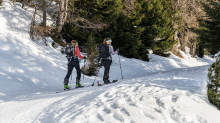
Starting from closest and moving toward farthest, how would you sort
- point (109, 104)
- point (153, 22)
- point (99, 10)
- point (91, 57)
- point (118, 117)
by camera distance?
point (118, 117), point (109, 104), point (91, 57), point (99, 10), point (153, 22)

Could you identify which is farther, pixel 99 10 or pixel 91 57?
pixel 99 10

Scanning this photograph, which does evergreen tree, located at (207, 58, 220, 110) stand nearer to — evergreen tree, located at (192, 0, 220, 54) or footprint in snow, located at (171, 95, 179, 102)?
footprint in snow, located at (171, 95, 179, 102)

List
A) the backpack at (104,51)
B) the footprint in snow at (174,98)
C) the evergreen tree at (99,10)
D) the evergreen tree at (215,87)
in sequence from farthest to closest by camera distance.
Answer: the evergreen tree at (99,10)
the backpack at (104,51)
the footprint in snow at (174,98)
the evergreen tree at (215,87)

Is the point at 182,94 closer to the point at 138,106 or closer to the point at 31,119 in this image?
the point at 138,106

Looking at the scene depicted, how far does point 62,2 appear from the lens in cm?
1414

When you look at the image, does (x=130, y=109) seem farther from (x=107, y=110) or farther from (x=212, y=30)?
(x=212, y=30)

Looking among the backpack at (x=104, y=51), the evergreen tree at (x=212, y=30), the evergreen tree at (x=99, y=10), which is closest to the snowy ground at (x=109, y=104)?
the backpack at (x=104, y=51)

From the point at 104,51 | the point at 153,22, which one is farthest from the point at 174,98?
the point at 153,22

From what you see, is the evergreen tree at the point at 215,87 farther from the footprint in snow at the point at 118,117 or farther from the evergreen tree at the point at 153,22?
the evergreen tree at the point at 153,22

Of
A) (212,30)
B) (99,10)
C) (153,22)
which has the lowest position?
(212,30)

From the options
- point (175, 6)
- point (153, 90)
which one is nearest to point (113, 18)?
point (153, 90)

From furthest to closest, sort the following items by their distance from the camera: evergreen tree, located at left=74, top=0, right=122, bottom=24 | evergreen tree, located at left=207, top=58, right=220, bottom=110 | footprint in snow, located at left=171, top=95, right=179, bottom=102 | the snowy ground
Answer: evergreen tree, located at left=74, top=0, right=122, bottom=24 → footprint in snow, located at left=171, top=95, right=179, bottom=102 → evergreen tree, located at left=207, top=58, right=220, bottom=110 → the snowy ground

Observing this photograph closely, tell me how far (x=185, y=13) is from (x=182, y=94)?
25.5m

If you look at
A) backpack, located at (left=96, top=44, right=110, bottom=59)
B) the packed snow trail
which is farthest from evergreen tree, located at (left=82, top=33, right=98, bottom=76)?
the packed snow trail
